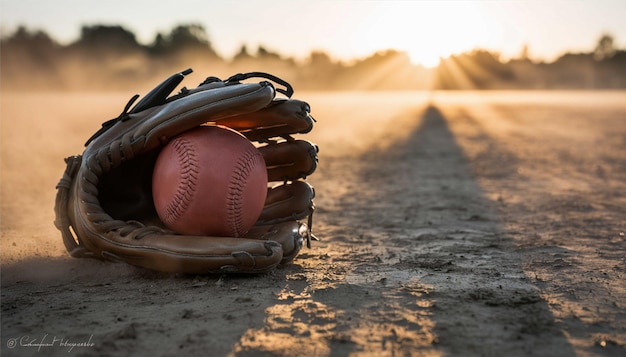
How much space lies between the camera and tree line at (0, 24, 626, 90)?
4709 centimetres

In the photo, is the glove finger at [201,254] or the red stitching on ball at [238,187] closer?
the glove finger at [201,254]

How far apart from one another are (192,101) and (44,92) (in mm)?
40846

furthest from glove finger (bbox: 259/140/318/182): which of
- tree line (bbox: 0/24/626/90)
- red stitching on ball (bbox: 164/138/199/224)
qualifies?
tree line (bbox: 0/24/626/90)

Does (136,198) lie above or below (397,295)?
above

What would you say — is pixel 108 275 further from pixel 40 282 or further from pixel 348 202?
pixel 348 202

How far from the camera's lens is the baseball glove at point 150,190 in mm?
3680

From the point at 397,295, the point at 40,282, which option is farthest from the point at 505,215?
the point at 40,282

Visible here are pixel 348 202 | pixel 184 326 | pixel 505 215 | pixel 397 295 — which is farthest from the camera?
pixel 348 202

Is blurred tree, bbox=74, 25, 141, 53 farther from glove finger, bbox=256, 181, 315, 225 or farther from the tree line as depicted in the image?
glove finger, bbox=256, 181, 315, 225

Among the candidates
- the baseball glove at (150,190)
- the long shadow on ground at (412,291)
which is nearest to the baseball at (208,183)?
the baseball glove at (150,190)

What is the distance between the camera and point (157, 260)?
12.1 feet

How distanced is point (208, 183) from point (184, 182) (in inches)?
5.6

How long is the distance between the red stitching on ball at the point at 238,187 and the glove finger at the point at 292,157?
546 mm

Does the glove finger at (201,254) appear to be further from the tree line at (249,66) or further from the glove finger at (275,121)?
the tree line at (249,66)
